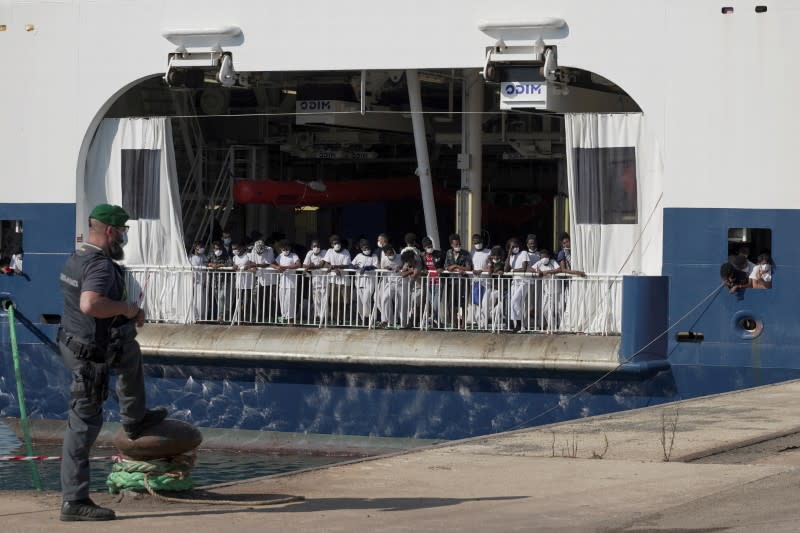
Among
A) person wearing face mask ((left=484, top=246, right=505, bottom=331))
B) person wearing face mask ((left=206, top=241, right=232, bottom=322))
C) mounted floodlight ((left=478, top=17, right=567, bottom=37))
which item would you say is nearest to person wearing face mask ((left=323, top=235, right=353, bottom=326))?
person wearing face mask ((left=206, top=241, right=232, bottom=322))

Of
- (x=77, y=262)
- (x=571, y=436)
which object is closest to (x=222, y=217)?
(x=571, y=436)

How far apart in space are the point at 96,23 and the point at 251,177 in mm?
6563

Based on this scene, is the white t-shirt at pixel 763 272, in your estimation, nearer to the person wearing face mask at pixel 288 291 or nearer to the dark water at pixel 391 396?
the dark water at pixel 391 396

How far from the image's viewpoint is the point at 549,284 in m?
15.9

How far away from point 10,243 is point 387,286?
5.36 metres

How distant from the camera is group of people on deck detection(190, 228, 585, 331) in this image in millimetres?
16109

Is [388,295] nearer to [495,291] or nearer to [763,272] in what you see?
[495,291]

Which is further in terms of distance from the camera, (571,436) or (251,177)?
(251,177)

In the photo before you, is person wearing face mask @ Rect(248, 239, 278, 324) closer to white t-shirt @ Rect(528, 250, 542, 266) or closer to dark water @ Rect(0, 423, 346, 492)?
dark water @ Rect(0, 423, 346, 492)

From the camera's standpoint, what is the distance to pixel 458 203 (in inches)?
717

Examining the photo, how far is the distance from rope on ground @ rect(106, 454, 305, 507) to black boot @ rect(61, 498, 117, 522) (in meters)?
0.55

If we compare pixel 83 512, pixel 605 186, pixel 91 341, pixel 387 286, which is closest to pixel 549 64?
pixel 605 186

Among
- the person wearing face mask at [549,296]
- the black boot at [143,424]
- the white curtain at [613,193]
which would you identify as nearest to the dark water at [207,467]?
the person wearing face mask at [549,296]

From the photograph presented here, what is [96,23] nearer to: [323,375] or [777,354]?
[323,375]
